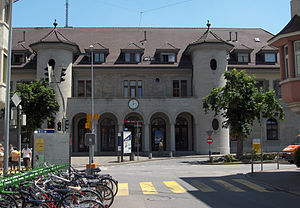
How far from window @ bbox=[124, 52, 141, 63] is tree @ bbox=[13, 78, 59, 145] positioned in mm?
13383

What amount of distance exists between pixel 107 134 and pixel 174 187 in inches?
1049

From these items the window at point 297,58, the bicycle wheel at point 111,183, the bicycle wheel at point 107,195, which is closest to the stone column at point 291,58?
the window at point 297,58

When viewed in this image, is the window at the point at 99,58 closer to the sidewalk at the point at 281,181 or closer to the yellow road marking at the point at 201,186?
the sidewalk at the point at 281,181

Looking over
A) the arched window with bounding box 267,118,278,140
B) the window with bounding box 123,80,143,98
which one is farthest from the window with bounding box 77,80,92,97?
the arched window with bounding box 267,118,278,140

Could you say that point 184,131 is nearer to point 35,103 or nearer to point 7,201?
point 35,103

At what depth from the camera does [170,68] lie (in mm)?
40031

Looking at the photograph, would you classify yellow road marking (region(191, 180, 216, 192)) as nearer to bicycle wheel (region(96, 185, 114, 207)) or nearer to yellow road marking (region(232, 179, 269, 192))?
yellow road marking (region(232, 179, 269, 192))

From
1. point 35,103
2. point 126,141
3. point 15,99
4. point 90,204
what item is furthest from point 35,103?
point 90,204

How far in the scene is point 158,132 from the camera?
41.0 metres

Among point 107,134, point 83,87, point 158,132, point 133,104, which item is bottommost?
point 107,134

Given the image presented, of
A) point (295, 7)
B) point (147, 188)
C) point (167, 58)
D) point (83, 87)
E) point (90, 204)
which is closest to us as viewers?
point (90, 204)

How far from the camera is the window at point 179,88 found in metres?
40.8

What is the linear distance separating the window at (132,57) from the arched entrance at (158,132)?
23.3 feet

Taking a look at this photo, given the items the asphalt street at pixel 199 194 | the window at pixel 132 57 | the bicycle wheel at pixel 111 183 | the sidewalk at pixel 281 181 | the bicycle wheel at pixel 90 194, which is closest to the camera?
the bicycle wheel at pixel 90 194
